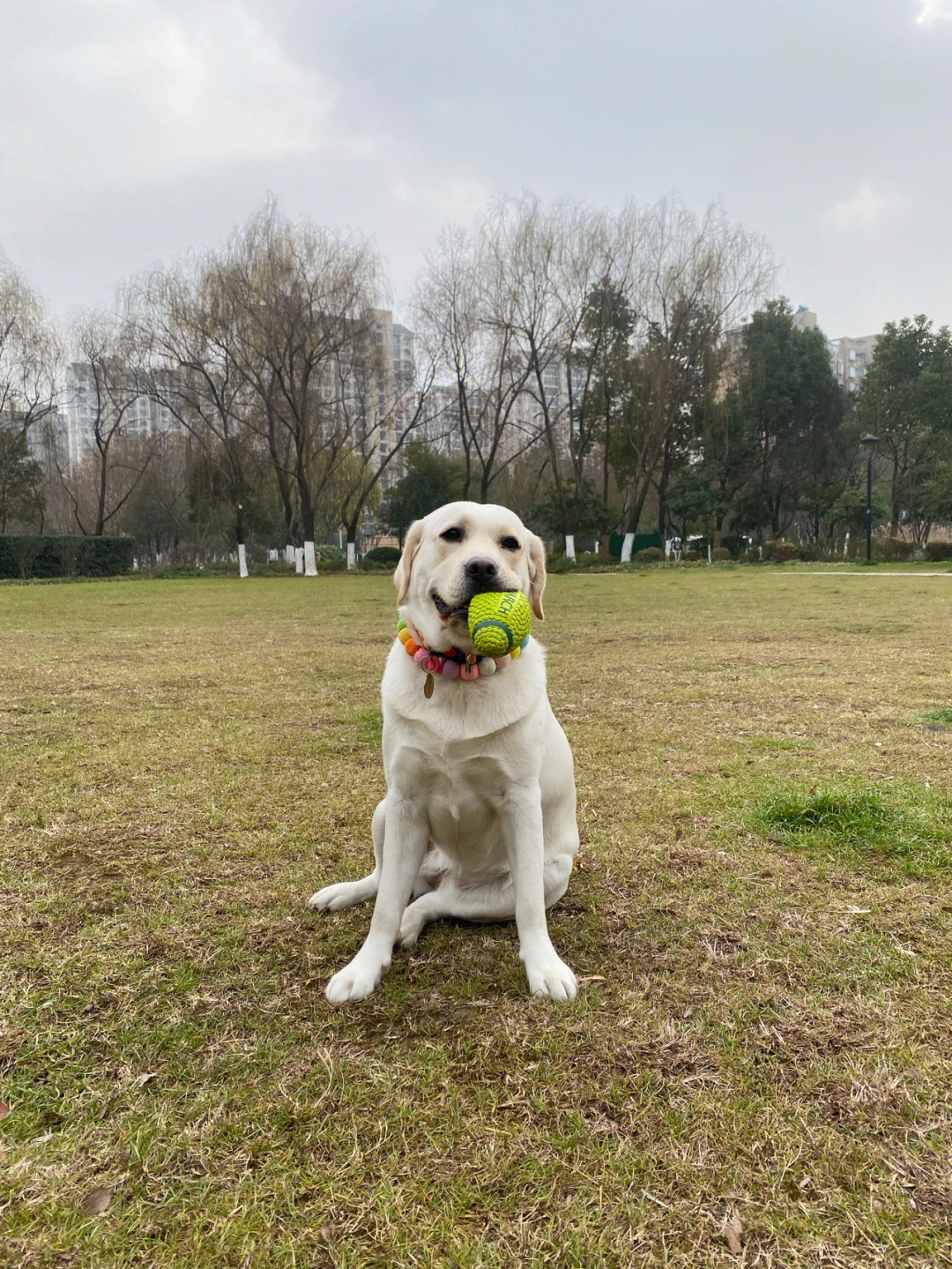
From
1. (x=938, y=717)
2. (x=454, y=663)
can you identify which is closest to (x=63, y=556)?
(x=938, y=717)

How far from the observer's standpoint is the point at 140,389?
112 feet

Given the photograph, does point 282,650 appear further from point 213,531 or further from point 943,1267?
point 213,531

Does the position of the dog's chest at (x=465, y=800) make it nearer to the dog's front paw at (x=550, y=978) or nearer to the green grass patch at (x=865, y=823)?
the dog's front paw at (x=550, y=978)

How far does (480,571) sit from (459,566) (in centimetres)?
7

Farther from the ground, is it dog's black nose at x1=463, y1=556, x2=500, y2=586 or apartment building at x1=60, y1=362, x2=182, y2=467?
apartment building at x1=60, y1=362, x2=182, y2=467

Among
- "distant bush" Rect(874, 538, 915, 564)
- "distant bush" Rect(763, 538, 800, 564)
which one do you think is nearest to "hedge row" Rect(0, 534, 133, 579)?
"distant bush" Rect(763, 538, 800, 564)

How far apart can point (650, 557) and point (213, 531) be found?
26307 millimetres

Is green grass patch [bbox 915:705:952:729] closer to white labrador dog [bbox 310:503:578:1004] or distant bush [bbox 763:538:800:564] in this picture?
white labrador dog [bbox 310:503:578:1004]

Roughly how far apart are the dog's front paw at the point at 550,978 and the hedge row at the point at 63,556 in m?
33.4

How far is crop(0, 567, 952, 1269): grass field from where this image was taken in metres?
1.30

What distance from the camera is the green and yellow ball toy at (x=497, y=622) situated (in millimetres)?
2029

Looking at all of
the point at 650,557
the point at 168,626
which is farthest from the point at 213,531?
the point at 168,626

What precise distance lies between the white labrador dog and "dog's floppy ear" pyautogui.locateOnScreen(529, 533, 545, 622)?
87 millimetres

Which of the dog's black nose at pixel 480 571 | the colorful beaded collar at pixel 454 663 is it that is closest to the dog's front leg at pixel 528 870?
the colorful beaded collar at pixel 454 663
